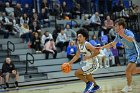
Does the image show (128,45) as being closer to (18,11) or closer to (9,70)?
(9,70)

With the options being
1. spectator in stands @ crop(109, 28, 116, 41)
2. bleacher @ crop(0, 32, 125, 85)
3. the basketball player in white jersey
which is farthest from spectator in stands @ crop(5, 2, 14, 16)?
the basketball player in white jersey

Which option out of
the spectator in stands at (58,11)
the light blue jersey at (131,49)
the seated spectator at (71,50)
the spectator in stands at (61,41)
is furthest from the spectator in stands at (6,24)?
the light blue jersey at (131,49)

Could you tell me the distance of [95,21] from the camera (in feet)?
74.2

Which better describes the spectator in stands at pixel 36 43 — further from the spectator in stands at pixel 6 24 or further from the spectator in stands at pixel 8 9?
the spectator in stands at pixel 8 9

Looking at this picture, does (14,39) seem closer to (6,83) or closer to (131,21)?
(6,83)

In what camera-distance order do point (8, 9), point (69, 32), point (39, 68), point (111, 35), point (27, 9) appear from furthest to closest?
point (27, 9), point (111, 35), point (69, 32), point (8, 9), point (39, 68)

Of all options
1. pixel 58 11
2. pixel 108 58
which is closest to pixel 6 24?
pixel 58 11

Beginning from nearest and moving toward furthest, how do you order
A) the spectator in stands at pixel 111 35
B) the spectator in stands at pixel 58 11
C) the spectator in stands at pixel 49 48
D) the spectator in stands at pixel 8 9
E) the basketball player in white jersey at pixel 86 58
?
the basketball player in white jersey at pixel 86 58 → the spectator in stands at pixel 49 48 → the spectator in stands at pixel 8 9 → the spectator in stands at pixel 111 35 → the spectator in stands at pixel 58 11

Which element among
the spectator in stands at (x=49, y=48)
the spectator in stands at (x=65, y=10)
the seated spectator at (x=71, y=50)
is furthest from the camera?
the spectator in stands at (x=65, y=10)

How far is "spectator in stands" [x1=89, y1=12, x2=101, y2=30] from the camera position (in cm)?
2241

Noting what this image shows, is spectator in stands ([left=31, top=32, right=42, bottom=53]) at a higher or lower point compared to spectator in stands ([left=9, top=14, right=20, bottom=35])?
lower

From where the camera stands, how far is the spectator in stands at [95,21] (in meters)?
22.4

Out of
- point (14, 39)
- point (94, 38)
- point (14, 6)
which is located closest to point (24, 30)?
point (14, 39)

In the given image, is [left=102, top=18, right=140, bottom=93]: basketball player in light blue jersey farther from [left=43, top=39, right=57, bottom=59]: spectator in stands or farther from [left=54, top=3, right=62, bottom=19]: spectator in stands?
[left=54, top=3, right=62, bottom=19]: spectator in stands
